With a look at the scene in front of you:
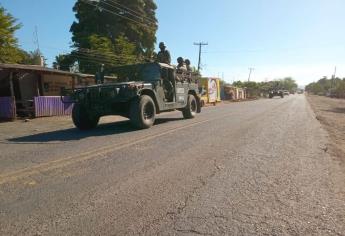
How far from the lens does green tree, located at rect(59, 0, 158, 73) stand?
1741 inches

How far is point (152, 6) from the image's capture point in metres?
56.5

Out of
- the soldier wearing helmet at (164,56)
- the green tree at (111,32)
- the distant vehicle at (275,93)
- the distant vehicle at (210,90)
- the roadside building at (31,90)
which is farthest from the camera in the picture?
the distant vehicle at (275,93)

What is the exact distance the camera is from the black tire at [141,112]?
12461 mm

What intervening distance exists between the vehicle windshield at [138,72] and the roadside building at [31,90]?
7.30 metres

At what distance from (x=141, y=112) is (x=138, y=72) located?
2495mm

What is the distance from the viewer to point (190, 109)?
56.2ft

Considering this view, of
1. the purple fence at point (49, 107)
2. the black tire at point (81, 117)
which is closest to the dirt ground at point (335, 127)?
the black tire at point (81, 117)

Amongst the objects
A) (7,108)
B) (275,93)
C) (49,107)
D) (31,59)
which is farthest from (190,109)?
(275,93)

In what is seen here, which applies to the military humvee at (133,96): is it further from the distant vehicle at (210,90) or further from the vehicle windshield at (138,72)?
the distant vehicle at (210,90)

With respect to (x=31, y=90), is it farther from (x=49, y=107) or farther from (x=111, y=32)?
(x=111, y=32)

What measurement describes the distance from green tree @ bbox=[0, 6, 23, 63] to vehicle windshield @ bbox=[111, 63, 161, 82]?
22.1 m

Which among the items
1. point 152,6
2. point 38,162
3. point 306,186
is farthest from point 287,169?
point 152,6

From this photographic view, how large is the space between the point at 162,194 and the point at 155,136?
5.58 m

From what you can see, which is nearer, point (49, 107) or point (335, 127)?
point (335, 127)
